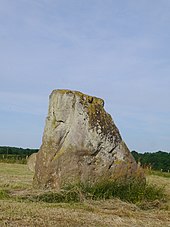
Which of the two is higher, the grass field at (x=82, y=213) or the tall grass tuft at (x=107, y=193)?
the tall grass tuft at (x=107, y=193)

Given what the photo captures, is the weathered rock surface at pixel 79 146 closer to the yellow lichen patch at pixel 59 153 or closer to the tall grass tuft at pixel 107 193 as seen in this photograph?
the yellow lichen patch at pixel 59 153

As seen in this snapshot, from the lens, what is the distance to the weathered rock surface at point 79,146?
9914 millimetres

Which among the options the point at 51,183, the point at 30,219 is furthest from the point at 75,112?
the point at 30,219

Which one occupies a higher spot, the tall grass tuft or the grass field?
the tall grass tuft

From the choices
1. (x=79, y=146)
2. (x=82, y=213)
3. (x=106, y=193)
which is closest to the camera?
(x=82, y=213)

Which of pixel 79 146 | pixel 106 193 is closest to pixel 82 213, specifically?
pixel 106 193

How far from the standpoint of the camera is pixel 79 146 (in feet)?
33.0

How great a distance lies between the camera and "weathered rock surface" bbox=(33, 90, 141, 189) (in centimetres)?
991

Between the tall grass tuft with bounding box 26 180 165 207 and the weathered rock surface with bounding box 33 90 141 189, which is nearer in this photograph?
the tall grass tuft with bounding box 26 180 165 207

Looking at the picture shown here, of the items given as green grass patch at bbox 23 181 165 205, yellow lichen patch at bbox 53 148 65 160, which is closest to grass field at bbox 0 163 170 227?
green grass patch at bbox 23 181 165 205

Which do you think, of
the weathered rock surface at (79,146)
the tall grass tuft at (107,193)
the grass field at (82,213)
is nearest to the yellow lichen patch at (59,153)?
the weathered rock surface at (79,146)

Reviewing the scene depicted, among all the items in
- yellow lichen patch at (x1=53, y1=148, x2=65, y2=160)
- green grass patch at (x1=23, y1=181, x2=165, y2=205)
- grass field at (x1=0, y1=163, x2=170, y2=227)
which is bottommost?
grass field at (x1=0, y1=163, x2=170, y2=227)

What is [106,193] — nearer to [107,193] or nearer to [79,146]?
[107,193]

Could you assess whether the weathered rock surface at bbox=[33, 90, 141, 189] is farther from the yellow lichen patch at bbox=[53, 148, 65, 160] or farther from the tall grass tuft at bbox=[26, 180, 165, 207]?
the tall grass tuft at bbox=[26, 180, 165, 207]
